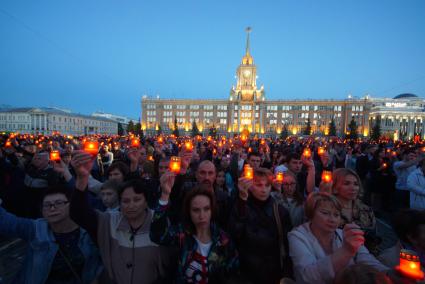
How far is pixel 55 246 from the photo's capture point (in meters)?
2.83

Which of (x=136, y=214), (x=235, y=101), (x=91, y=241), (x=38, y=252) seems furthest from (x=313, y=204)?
(x=235, y=101)

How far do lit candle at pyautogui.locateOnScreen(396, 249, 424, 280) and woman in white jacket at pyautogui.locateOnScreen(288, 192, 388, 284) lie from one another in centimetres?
38

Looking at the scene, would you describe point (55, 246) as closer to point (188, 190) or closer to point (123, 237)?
point (123, 237)

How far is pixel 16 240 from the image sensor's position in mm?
5789

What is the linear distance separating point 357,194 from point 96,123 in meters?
115

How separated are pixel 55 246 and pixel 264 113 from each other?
89.0 m

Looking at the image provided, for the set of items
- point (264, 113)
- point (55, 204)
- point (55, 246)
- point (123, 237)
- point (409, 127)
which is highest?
point (264, 113)

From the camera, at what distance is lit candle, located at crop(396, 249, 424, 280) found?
1.70 meters

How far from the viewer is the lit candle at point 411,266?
1.70 meters

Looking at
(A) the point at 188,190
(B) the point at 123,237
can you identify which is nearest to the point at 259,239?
(A) the point at 188,190

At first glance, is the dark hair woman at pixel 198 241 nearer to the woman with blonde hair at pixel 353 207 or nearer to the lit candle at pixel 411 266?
the lit candle at pixel 411 266

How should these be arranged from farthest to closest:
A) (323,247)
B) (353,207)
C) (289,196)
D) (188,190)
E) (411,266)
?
(289,196) < (353,207) < (188,190) < (323,247) < (411,266)

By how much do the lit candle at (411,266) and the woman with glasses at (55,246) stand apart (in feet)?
9.33

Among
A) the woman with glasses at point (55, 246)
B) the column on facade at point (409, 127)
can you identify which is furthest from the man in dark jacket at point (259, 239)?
the column on facade at point (409, 127)
